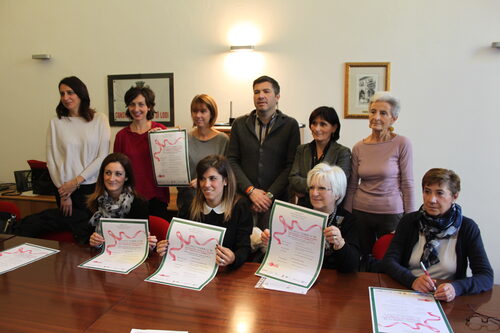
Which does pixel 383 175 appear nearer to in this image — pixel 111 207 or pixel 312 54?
pixel 111 207

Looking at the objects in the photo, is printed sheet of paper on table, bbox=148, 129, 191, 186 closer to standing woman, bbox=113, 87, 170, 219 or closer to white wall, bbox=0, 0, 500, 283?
standing woman, bbox=113, 87, 170, 219

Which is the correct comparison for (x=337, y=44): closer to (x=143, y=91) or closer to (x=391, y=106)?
(x=391, y=106)

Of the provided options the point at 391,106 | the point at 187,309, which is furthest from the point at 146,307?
the point at 391,106

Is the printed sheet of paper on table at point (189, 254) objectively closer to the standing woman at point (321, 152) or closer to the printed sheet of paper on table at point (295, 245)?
the printed sheet of paper on table at point (295, 245)

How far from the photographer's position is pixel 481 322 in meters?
1.30

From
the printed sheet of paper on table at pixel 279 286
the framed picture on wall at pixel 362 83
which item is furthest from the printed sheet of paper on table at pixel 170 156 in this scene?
the framed picture on wall at pixel 362 83

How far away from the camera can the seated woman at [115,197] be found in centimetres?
222

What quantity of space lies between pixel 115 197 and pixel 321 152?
1356 millimetres

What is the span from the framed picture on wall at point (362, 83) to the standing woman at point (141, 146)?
6.71 ft

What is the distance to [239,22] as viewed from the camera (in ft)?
12.9

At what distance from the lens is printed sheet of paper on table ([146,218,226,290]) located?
5.55 feet

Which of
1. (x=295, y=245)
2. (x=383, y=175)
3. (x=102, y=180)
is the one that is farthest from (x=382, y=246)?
(x=102, y=180)

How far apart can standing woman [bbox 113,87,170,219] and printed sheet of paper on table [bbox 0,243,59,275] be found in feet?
2.61

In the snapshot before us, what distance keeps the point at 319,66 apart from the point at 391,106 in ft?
5.41
